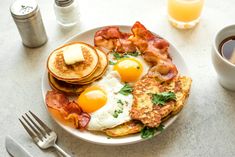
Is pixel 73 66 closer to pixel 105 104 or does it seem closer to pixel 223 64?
pixel 105 104

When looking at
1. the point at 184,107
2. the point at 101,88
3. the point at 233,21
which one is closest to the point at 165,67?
the point at 184,107

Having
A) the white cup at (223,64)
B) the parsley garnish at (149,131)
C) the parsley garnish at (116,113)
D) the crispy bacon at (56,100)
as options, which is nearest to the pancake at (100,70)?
the crispy bacon at (56,100)

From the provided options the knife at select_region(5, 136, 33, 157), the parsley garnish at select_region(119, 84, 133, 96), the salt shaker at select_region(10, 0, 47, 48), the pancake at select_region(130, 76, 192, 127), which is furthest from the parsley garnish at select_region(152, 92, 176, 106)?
the salt shaker at select_region(10, 0, 47, 48)

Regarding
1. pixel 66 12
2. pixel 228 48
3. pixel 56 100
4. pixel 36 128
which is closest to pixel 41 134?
pixel 36 128

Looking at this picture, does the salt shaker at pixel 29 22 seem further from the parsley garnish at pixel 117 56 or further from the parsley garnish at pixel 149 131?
the parsley garnish at pixel 149 131

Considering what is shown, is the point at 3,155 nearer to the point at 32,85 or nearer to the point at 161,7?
the point at 32,85

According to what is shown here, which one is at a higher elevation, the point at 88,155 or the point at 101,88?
the point at 101,88

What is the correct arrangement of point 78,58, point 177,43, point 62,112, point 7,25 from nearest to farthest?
point 62,112 → point 78,58 → point 177,43 → point 7,25
